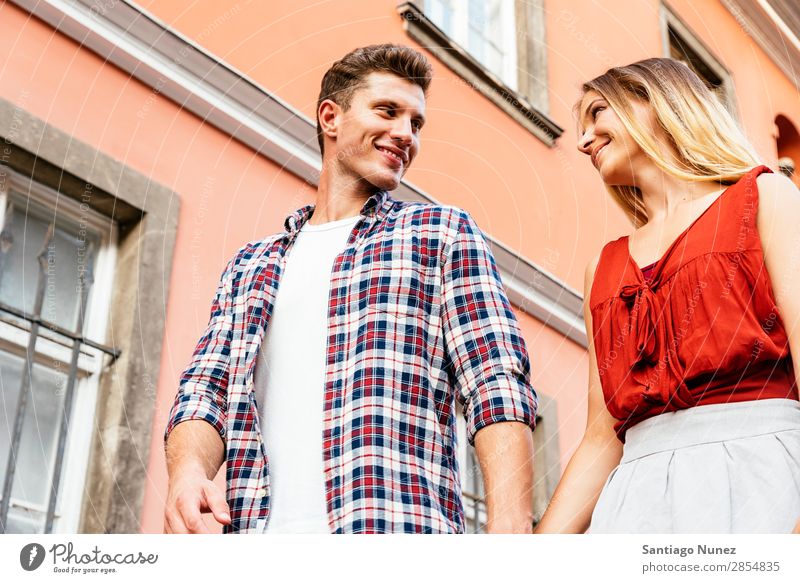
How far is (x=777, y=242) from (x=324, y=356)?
2.57 feet

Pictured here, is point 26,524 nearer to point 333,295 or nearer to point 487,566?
point 333,295

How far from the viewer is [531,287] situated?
20.0 feet

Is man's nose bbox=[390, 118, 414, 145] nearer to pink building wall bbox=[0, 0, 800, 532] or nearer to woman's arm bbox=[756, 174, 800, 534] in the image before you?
woman's arm bbox=[756, 174, 800, 534]

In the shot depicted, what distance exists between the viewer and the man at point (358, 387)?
6.95 ft

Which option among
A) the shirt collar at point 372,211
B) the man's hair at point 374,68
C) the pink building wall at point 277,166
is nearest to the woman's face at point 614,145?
the shirt collar at point 372,211

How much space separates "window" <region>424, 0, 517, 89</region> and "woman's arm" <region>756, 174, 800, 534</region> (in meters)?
4.12

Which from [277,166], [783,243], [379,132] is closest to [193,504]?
[379,132]

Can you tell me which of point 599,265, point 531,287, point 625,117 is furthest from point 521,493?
point 531,287

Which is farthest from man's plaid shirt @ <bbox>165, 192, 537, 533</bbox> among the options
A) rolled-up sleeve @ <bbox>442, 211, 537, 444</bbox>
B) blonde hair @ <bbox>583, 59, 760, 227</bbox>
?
blonde hair @ <bbox>583, 59, 760, 227</bbox>

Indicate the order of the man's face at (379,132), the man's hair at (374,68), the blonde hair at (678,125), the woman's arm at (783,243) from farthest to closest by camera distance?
the man's hair at (374,68), the man's face at (379,132), the blonde hair at (678,125), the woman's arm at (783,243)

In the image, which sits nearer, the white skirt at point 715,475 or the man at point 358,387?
the white skirt at point 715,475

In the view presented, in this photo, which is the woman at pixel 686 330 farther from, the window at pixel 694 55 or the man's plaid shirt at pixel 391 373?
the window at pixel 694 55

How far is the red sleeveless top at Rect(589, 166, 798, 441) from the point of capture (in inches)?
77.5

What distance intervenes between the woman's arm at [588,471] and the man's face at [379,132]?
1.87ft
